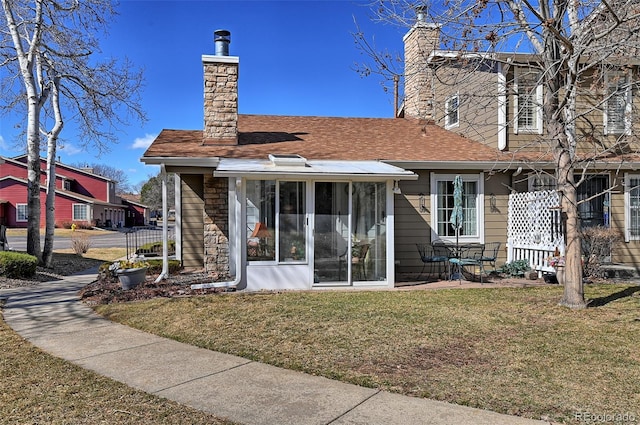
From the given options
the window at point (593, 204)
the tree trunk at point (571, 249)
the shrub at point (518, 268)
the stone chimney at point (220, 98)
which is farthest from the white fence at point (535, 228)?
the stone chimney at point (220, 98)

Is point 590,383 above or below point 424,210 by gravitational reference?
below

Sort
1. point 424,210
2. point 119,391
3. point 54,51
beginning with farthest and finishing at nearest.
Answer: point 54,51 < point 424,210 < point 119,391

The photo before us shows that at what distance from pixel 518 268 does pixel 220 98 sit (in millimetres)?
8543

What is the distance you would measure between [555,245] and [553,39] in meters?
4.58

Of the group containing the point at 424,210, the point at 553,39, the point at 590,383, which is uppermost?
the point at 553,39

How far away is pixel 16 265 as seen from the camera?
10477mm

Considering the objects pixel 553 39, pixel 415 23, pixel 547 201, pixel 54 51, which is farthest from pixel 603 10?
pixel 54 51

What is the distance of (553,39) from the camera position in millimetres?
6965

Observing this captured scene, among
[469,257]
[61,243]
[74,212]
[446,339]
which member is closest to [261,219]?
[446,339]

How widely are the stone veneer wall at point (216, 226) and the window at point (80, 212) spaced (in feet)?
116

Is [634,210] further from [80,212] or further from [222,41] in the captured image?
[80,212]

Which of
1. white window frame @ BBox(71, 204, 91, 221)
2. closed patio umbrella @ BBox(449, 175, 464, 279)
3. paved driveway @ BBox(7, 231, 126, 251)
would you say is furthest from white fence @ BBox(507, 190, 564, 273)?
white window frame @ BBox(71, 204, 91, 221)

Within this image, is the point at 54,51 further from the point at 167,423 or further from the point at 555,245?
the point at 555,245

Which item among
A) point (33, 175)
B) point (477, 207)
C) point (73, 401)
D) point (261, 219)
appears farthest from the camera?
point (33, 175)
